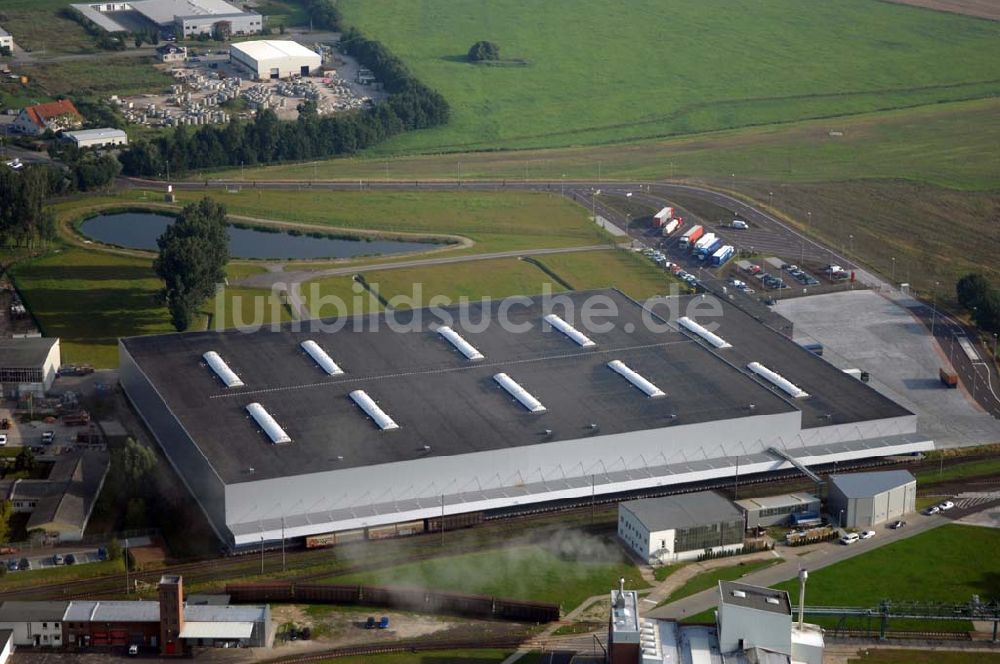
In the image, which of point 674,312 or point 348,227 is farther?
point 348,227

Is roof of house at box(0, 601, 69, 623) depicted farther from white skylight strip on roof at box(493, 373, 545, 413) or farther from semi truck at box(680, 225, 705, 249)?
semi truck at box(680, 225, 705, 249)

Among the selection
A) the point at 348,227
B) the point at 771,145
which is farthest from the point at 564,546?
the point at 771,145

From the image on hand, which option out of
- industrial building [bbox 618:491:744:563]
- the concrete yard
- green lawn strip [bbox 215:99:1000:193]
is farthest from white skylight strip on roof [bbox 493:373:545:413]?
green lawn strip [bbox 215:99:1000:193]

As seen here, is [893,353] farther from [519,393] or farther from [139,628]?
[139,628]

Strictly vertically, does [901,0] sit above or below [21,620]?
above

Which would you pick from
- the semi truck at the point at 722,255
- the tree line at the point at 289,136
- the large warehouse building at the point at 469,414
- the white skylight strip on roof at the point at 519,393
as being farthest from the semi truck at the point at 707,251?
the tree line at the point at 289,136

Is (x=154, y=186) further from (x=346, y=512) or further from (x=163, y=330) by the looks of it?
(x=346, y=512)

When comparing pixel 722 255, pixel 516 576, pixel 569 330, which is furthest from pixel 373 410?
pixel 722 255

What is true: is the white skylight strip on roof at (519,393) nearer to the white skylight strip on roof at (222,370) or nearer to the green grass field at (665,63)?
the white skylight strip on roof at (222,370)
